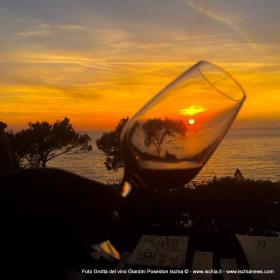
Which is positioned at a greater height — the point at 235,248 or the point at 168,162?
the point at 168,162

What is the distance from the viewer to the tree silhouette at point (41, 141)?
29950 millimetres

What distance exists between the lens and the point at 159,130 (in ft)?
3.92

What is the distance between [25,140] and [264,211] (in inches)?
946

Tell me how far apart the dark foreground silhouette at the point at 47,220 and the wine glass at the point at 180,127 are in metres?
0.18

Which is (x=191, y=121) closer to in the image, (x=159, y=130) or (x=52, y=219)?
(x=159, y=130)

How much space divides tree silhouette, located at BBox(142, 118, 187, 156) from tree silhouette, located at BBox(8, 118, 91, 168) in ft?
93.7

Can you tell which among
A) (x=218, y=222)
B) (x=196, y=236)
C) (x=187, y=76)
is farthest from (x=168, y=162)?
(x=218, y=222)

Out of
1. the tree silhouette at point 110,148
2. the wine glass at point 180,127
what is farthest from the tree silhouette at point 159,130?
the tree silhouette at point 110,148

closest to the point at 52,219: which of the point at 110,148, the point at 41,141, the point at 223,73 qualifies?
the point at 223,73

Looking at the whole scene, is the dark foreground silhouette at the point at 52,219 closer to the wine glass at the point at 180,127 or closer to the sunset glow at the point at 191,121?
the wine glass at the point at 180,127

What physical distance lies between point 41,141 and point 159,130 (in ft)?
103

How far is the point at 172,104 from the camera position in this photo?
3.85 feet

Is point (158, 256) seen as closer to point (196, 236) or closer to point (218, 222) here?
point (196, 236)

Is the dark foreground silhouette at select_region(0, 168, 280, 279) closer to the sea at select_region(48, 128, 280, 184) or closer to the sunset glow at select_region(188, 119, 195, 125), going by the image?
the sunset glow at select_region(188, 119, 195, 125)
